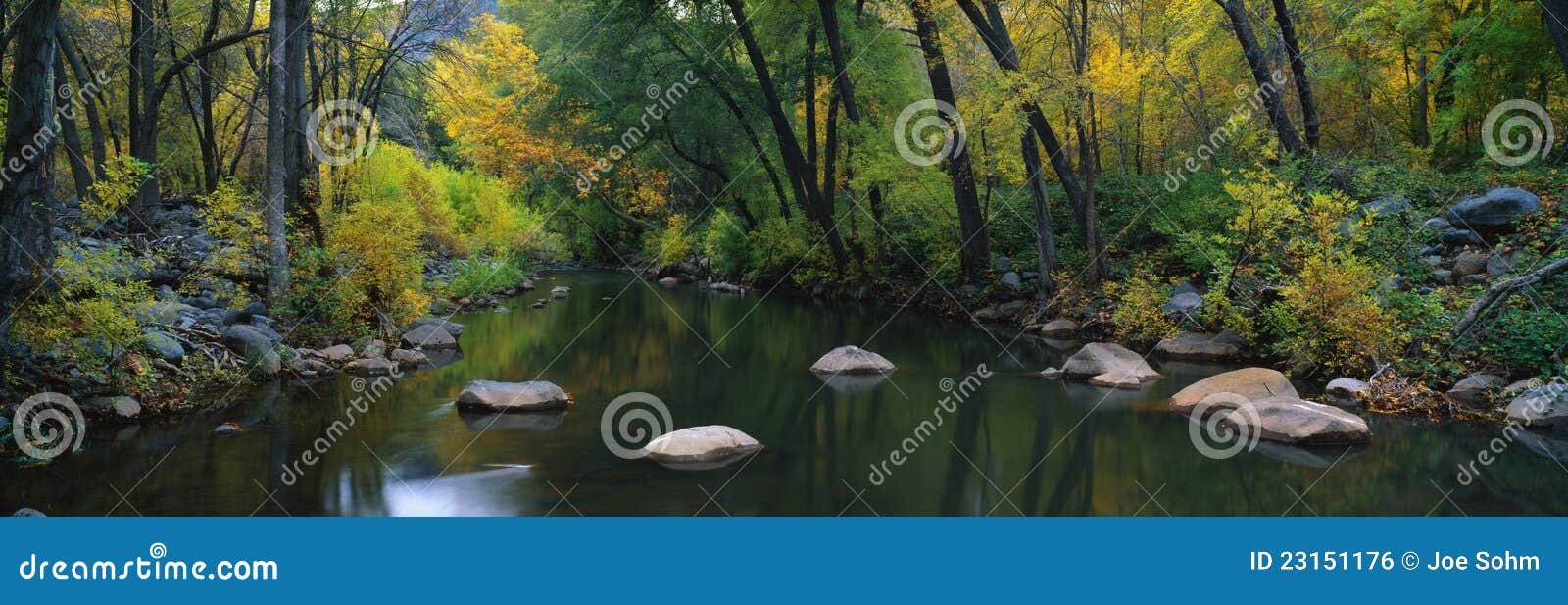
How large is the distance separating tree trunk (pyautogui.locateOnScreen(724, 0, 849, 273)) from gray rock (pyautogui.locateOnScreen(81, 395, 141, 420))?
14.9 meters

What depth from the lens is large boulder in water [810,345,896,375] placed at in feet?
46.5

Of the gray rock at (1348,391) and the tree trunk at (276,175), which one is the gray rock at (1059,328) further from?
the tree trunk at (276,175)

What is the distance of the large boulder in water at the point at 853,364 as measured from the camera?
1419 cm

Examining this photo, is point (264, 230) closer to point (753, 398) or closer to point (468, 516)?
point (753, 398)

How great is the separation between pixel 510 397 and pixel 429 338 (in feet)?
17.7

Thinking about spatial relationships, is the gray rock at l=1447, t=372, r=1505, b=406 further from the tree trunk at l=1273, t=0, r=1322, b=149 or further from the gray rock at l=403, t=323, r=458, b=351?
the gray rock at l=403, t=323, r=458, b=351

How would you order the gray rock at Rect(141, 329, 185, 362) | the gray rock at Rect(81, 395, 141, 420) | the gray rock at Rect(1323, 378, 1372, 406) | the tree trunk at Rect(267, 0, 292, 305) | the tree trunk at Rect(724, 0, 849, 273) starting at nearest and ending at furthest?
1. the gray rock at Rect(81, 395, 141, 420)
2. the gray rock at Rect(141, 329, 185, 362)
3. the gray rock at Rect(1323, 378, 1372, 406)
4. the tree trunk at Rect(267, 0, 292, 305)
5. the tree trunk at Rect(724, 0, 849, 273)

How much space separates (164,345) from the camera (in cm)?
1073

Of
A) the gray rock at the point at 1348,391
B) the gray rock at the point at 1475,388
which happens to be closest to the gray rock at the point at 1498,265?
the gray rock at the point at 1475,388

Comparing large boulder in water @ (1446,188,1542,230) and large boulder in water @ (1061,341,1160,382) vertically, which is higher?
large boulder in water @ (1446,188,1542,230)

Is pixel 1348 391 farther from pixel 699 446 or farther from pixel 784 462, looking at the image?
pixel 699 446

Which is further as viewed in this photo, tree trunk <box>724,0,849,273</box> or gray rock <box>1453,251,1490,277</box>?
tree trunk <box>724,0,849,273</box>

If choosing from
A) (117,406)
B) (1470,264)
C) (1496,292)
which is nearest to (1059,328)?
(1470,264)

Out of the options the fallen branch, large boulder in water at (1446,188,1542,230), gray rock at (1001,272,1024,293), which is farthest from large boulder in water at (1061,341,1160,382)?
gray rock at (1001,272,1024,293)
